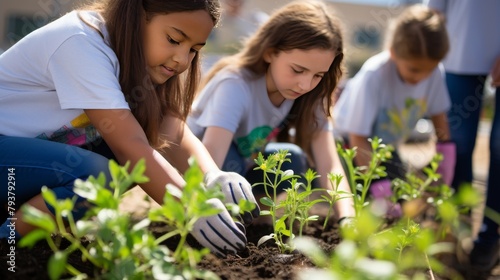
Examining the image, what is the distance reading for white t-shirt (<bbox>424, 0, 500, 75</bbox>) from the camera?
3369 mm

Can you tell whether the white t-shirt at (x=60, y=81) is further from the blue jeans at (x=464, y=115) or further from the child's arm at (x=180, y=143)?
the blue jeans at (x=464, y=115)

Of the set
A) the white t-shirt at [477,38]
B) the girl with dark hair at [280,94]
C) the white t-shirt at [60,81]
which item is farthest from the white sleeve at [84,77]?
the white t-shirt at [477,38]

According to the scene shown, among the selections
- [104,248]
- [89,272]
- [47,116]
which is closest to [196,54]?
[47,116]

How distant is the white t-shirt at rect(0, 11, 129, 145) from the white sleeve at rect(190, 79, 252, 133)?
65 centimetres

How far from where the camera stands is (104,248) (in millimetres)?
1121

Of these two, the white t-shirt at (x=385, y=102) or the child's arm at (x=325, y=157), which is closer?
the child's arm at (x=325, y=157)

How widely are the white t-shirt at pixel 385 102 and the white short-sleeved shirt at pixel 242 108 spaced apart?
75 cm

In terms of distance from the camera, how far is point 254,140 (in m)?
2.91

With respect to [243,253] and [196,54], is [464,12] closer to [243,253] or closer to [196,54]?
[196,54]

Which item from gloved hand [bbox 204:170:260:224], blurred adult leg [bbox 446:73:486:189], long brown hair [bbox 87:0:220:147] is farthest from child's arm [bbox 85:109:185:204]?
blurred adult leg [bbox 446:73:486:189]

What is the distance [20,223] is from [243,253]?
2.16 feet

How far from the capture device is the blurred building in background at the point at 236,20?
5.80 m

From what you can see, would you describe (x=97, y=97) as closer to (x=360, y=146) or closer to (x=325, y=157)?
(x=325, y=157)

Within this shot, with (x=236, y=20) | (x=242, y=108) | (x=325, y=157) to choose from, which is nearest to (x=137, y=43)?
(x=242, y=108)
